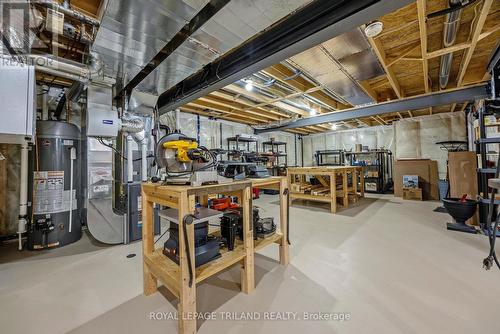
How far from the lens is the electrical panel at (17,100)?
56.7 inches

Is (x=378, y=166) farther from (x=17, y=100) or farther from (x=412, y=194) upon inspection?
(x=17, y=100)

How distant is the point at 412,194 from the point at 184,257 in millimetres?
6373

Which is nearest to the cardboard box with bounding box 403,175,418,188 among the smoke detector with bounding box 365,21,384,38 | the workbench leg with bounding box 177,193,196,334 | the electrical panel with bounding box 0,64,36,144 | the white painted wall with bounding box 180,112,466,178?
the white painted wall with bounding box 180,112,466,178

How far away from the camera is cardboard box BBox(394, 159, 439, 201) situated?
212 inches

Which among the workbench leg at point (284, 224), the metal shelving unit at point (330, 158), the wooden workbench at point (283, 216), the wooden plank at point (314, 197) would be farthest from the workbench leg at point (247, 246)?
the metal shelving unit at point (330, 158)

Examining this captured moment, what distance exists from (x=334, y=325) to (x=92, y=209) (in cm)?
306

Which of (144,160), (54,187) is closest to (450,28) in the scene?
(144,160)

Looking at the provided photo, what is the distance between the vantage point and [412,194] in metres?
5.34

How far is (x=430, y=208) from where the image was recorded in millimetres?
4324

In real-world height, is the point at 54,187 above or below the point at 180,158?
below

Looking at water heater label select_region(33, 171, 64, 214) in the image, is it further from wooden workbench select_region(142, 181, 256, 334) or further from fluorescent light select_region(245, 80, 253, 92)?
fluorescent light select_region(245, 80, 253, 92)

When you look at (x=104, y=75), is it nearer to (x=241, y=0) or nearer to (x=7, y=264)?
(x=241, y=0)

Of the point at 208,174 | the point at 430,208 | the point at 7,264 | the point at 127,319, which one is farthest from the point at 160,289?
the point at 430,208

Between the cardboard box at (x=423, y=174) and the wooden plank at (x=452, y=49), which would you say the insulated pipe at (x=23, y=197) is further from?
the cardboard box at (x=423, y=174)
